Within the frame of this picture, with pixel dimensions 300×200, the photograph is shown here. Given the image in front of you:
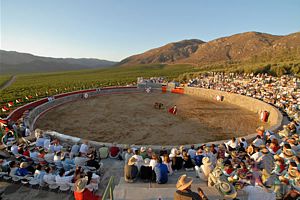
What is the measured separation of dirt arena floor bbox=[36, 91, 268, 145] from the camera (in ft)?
Answer: 49.2

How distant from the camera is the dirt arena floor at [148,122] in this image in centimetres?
1498

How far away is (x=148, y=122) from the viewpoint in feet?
59.5

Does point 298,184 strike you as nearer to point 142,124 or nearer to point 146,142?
point 146,142

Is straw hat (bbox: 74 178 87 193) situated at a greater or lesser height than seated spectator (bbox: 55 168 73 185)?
greater

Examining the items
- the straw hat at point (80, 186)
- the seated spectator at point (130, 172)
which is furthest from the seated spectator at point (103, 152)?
the straw hat at point (80, 186)

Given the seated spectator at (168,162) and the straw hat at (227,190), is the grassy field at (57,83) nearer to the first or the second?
the seated spectator at (168,162)

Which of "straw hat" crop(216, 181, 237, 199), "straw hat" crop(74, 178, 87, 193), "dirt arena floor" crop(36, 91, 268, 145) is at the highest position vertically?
"straw hat" crop(216, 181, 237, 199)

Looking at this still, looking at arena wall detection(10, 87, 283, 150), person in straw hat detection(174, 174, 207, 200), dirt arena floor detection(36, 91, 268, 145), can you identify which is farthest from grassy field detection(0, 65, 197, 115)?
person in straw hat detection(174, 174, 207, 200)

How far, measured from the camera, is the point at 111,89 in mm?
32344

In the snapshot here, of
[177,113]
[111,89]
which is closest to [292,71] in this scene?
[177,113]

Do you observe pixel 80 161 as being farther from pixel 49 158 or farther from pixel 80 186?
pixel 80 186

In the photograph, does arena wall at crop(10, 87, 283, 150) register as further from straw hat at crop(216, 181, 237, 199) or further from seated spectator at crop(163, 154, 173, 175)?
straw hat at crop(216, 181, 237, 199)

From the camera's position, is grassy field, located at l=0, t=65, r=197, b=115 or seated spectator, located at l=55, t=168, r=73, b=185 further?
grassy field, located at l=0, t=65, r=197, b=115

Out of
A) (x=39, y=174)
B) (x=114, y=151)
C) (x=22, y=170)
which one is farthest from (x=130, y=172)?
(x=22, y=170)
